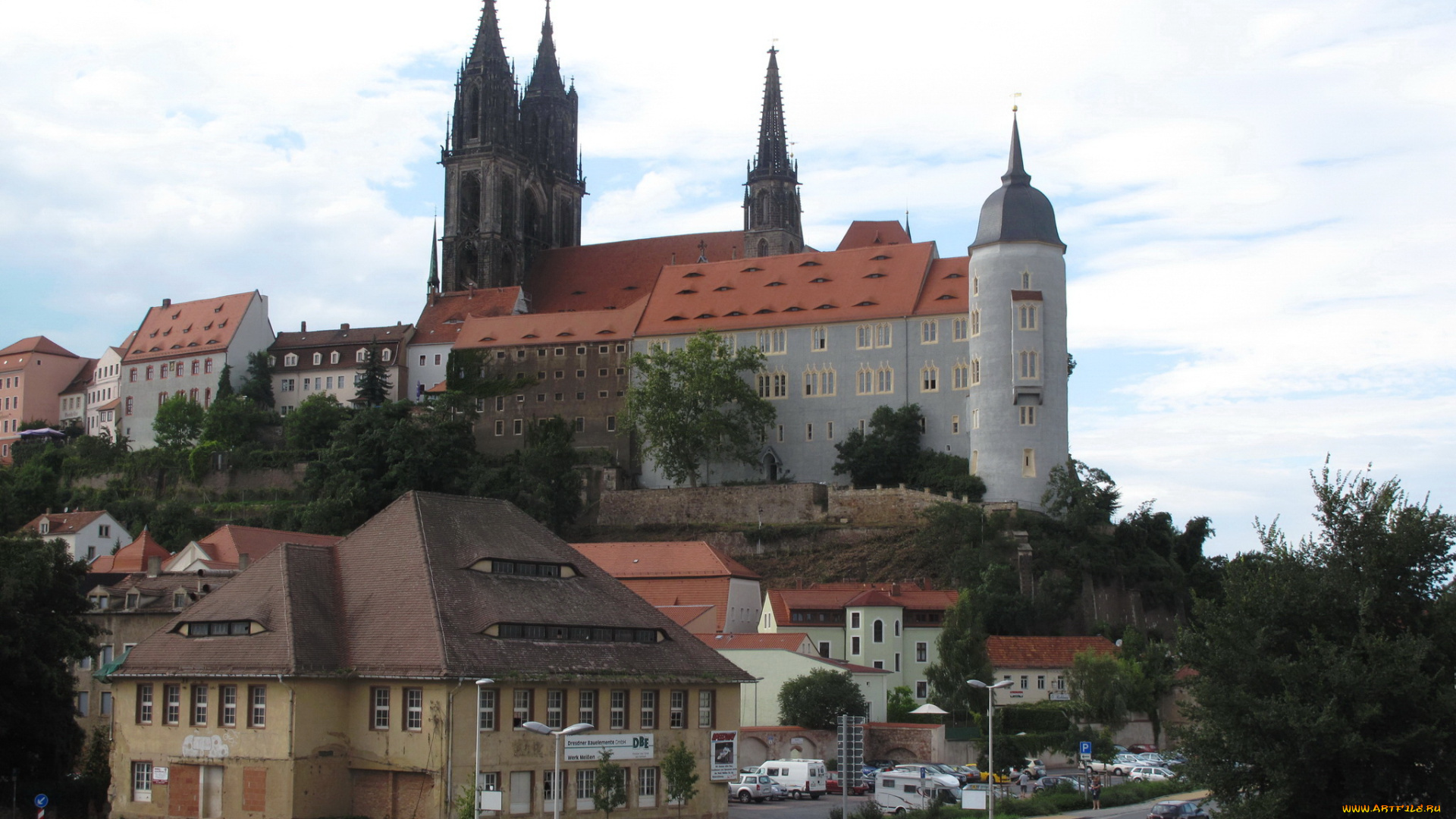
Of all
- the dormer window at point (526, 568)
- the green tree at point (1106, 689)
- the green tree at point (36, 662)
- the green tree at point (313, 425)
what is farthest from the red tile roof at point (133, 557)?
the green tree at point (1106, 689)

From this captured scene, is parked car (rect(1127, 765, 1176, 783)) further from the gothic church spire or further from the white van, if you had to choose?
the gothic church spire

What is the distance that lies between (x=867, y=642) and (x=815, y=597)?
12.3ft

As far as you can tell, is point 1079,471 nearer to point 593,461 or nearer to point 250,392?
point 593,461

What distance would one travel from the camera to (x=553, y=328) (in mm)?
118188

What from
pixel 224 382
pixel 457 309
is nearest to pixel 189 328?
pixel 224 382

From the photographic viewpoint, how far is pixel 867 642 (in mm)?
82750

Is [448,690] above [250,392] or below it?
below

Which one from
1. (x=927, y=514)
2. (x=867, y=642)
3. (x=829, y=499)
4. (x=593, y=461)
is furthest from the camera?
(x=593, y=461)

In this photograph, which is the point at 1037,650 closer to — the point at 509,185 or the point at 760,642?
the point at 760,642

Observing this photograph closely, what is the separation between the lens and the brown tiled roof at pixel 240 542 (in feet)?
268

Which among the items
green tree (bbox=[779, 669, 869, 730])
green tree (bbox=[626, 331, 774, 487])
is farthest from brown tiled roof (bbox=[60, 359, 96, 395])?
green tree (bbox=[779, 669, 869, 730])

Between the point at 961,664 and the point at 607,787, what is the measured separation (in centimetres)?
3504

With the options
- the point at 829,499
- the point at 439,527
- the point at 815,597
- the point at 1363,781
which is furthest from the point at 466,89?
the point at 1363,781

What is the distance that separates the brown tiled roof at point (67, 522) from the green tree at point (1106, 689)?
196ft
